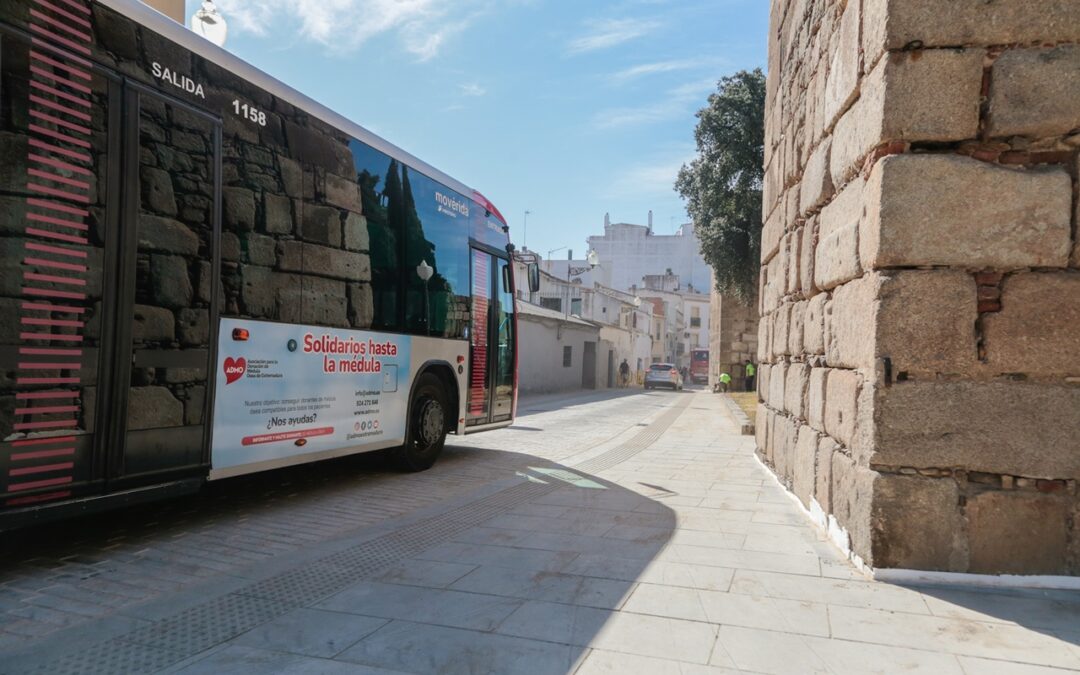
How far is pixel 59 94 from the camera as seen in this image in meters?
3.83

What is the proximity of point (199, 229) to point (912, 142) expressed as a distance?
4.41m

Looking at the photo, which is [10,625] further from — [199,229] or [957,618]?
[957,618]

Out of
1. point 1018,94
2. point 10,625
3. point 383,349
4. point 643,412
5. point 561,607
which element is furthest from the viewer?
point 643,412

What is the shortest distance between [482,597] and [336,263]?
338 cm

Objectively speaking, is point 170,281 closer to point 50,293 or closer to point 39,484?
point 50,293

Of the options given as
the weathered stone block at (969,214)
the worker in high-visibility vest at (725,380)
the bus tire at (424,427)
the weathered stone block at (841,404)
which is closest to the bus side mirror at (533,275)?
the bus tire at (424,427)

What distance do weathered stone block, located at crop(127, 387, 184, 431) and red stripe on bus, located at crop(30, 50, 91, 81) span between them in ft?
5.84

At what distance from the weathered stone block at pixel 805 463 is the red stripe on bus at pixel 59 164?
5141 millimetres

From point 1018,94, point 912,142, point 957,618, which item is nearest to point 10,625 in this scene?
point 957,618

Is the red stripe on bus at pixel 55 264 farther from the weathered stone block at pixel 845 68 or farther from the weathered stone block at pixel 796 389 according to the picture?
the weathered stone block at pixel 796 389

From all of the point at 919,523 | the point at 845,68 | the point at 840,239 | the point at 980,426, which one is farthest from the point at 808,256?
the point at 919,523

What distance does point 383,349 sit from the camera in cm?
686

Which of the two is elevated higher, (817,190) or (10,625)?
(817,190)

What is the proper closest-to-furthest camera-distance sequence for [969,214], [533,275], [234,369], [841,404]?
1. [969,214]
2. [841,404]
3. [234,369]
4. [533,275]
